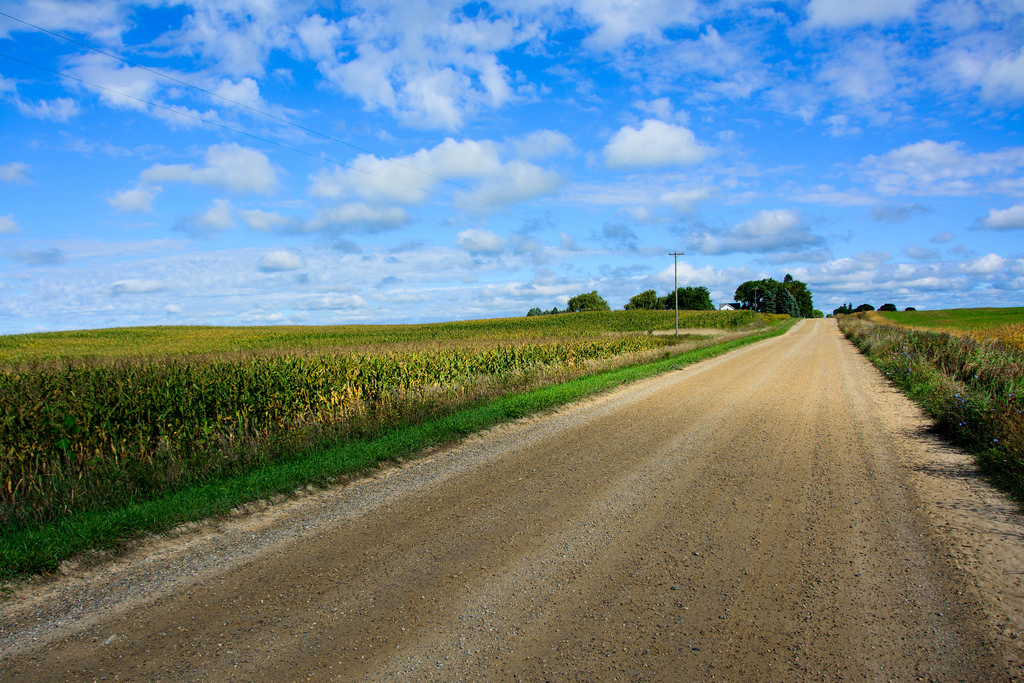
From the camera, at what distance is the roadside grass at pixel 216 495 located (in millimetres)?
4734

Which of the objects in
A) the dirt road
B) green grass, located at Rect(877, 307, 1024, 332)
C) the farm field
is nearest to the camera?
the dirt road


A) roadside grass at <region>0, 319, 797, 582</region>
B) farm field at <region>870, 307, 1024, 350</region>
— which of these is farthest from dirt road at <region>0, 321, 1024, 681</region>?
farm field at <region>870, 307, 1024, 350</region>

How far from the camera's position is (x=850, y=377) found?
57.3ft

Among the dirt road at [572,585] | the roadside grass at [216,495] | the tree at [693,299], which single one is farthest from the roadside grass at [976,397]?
the tree at [693,299]

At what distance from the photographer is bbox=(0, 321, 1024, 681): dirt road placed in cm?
329

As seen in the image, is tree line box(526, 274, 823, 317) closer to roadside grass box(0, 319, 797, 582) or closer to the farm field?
the farm field

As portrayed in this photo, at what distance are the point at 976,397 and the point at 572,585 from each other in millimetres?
9430

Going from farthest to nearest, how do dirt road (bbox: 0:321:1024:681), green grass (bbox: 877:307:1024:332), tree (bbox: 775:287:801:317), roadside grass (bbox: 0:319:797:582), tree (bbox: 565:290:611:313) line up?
tree (bbox: 775:287:801:317), tree (bbox: 565:290:611:313), green grass (bbox: 877:307:1024:332), roadside grass (bbox: 0:319:797:582), dirt road (bbox: 0:321:1024:681)

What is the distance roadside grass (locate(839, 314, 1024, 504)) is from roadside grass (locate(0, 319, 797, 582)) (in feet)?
23.9

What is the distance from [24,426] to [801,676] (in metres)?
9.75

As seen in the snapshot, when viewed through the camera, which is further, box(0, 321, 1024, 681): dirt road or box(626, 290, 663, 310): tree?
box(626, 290, 663, 310): tree

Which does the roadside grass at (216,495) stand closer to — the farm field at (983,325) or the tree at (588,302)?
the farm field at (983,325)

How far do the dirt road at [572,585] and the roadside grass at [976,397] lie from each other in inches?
18.2

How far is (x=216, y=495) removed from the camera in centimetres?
614
